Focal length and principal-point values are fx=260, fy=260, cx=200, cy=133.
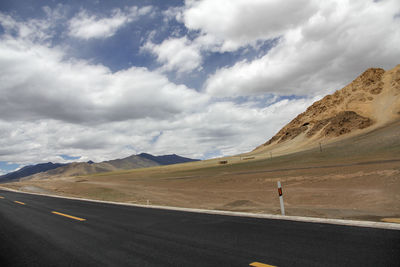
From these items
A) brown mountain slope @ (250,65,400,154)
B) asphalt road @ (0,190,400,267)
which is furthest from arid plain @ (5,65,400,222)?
asphalt road @ (0,190,400,267)

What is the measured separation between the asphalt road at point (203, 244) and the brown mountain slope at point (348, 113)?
106024mm

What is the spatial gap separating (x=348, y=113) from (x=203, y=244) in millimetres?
130647

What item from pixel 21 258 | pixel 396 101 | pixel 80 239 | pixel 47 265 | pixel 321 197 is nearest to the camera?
pixel 47 265

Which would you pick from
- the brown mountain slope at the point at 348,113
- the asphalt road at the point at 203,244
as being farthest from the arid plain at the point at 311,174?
the asphalt road at the point at 203,244

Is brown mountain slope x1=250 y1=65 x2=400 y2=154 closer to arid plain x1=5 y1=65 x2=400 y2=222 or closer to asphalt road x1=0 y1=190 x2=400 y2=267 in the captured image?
arid plain x1=5 y1=65 x2=400 y2=222

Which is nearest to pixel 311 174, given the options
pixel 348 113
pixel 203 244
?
pixel 203 244

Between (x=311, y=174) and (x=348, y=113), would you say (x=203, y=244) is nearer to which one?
(x=311, y=174)

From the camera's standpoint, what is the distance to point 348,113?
386 ft

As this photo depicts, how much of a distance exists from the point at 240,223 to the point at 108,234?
4.08 metres

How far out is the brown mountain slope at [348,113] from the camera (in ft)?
358

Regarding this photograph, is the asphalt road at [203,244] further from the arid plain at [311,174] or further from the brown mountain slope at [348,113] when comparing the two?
the brown mountain slope at [348,113]

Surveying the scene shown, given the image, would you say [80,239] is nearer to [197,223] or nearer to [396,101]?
[197,223]

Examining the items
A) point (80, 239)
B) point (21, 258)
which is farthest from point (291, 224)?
point (21, 258)

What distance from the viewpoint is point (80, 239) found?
24.3ft
